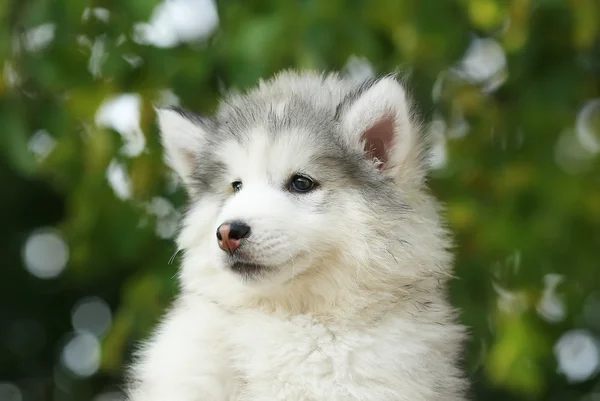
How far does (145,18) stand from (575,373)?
432 cm

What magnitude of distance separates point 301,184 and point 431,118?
5.26 feet

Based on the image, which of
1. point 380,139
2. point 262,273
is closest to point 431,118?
point 380,139

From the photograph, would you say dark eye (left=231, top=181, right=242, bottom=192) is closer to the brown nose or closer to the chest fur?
the brown nose

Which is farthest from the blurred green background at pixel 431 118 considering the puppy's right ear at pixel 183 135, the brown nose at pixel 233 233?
the brown nose at pixel 233 233

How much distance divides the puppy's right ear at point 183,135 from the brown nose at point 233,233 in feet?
2.14

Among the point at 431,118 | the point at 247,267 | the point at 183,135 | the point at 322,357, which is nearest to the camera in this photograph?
the point at 322,357

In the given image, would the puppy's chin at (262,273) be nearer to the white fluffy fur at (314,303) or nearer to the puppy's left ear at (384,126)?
the white fluffy fur at (314,303)

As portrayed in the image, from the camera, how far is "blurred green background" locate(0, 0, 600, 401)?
4824mm

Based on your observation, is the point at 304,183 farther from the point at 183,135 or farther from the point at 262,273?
the point at 183,135

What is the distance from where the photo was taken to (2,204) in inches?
310

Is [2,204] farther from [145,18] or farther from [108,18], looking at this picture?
[145,18]

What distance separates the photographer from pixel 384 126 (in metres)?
3.37

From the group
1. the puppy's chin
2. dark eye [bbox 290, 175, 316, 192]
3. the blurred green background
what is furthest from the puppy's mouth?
the blurred green background

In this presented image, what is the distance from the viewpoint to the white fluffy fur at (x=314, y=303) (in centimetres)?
299
